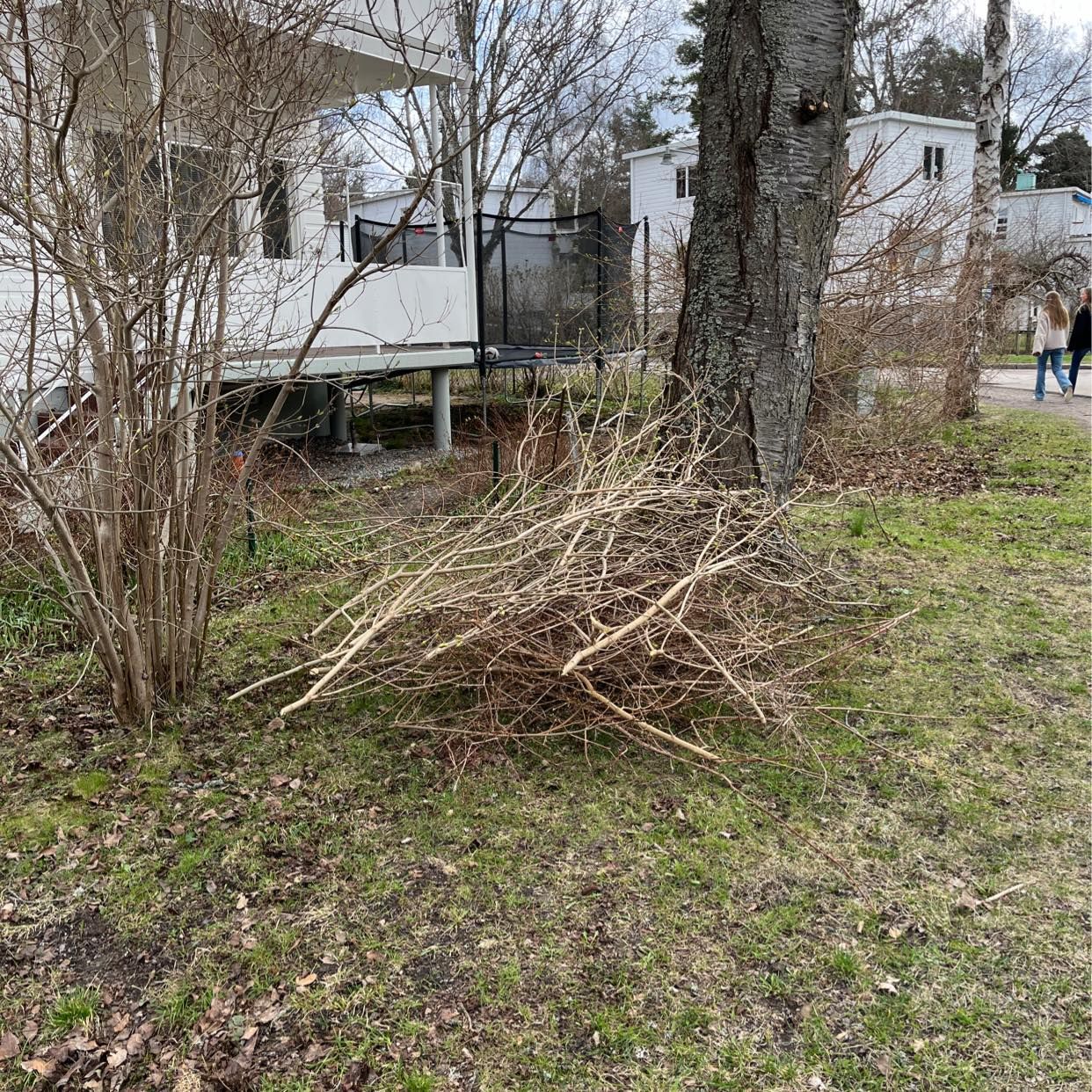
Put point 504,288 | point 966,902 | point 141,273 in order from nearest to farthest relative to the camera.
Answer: point 966,902 < point 141,273 < point 504,288

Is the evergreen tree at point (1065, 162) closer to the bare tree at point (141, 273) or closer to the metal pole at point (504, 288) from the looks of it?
the metal pole at point (504, 288)

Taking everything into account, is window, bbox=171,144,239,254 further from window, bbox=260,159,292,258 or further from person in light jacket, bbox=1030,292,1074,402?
person in light jacket, bbox=1030,292,1074,402

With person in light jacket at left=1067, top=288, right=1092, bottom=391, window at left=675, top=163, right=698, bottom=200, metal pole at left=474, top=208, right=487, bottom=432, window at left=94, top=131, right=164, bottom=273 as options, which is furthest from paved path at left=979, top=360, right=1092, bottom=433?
window at left=675, top=163, right=698, bottom=200

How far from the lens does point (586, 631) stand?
3779 millimetres

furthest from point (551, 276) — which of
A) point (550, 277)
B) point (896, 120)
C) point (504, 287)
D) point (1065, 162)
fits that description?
point (1065, 162)

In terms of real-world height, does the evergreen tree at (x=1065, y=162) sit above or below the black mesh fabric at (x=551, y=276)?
above

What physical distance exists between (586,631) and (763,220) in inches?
101

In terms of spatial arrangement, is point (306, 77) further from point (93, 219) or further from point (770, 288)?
point (770, 288)

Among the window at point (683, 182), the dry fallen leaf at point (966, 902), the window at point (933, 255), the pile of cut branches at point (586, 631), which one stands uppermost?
the window at point (683, 182)

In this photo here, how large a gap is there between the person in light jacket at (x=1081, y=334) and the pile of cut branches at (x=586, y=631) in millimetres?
13038

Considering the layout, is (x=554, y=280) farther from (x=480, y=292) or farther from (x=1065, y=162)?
(x=1065, y=162)

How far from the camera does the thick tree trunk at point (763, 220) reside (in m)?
4.75

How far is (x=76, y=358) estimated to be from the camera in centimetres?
312

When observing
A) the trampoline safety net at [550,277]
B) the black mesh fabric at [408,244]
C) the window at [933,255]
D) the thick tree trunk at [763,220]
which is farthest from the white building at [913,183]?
the thick tree trunk at [763,220]
